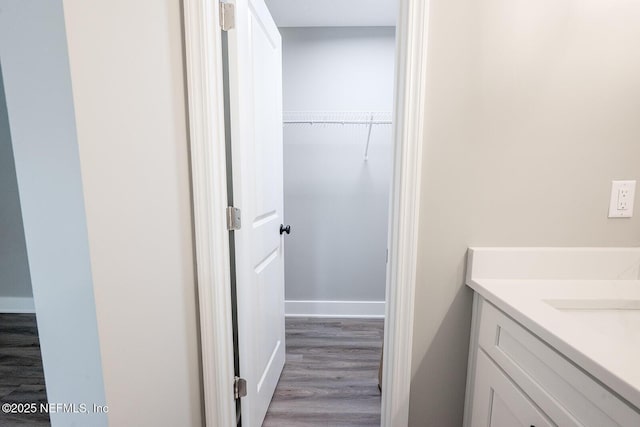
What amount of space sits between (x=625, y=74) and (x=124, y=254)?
1.70m

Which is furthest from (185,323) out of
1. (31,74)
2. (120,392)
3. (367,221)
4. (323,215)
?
(367,221)

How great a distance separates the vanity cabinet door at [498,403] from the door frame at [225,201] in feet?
0.79

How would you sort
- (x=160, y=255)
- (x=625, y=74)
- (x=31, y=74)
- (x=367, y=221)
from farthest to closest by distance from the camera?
(x=367, y=221) → (x=625, y=74) → (x=160, y=255) → (x=31, y=74)

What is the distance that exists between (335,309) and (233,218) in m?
1.74

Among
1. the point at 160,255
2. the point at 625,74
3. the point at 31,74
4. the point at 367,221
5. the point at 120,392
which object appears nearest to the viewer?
the point at 31,74

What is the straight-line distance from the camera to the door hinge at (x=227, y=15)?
3.00 ft

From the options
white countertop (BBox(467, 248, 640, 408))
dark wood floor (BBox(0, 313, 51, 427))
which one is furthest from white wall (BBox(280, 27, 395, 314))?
dark wood floor (BBox(0, 313, 51, 427))

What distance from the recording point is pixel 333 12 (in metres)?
1.92

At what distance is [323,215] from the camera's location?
7.66 ft

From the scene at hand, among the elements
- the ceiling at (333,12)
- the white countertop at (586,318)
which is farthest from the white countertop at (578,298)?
the ceiling at (333,12)

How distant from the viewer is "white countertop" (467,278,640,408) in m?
0.50

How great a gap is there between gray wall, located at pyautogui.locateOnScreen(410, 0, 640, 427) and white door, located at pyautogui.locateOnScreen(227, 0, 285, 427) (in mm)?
698

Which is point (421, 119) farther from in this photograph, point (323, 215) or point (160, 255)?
point (323, 215)

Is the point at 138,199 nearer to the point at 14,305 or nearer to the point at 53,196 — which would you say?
the point at 53,196
